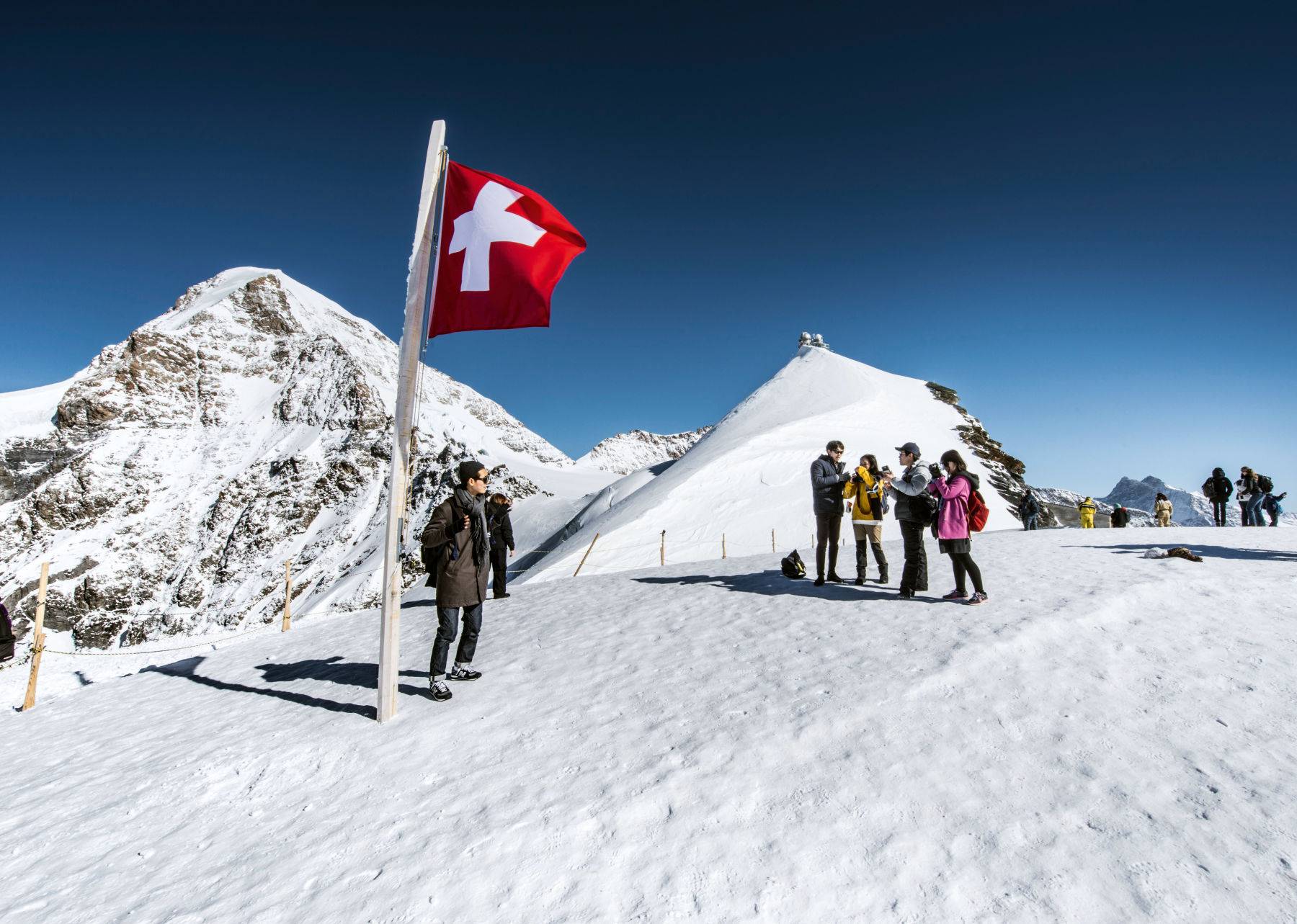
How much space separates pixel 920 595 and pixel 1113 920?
19.3 ft

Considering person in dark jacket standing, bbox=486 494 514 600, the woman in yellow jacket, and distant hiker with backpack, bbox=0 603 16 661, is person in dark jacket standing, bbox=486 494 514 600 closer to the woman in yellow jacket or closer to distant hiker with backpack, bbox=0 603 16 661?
the woman in yellow jacket

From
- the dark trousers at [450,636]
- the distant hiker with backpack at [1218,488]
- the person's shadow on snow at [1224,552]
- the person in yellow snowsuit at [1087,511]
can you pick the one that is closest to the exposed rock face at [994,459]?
the person in yellow snowsuit at [1087,511]

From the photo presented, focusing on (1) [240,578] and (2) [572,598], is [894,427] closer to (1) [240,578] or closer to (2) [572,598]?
(2) [572,598]

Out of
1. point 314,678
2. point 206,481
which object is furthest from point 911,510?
point 206,481

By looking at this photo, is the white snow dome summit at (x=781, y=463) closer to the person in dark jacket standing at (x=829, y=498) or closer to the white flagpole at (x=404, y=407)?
the person in dark jacket standing at (x=829, y=498)

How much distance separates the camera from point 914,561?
8.33 metres

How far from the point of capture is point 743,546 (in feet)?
89.0

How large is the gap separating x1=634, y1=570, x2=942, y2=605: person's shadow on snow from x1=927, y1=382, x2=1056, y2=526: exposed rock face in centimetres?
2958

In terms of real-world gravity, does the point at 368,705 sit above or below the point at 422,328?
below

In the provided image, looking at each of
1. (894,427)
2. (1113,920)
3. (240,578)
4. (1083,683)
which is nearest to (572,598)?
(1083,683)

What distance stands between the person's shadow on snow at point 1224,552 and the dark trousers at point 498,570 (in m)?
11.5

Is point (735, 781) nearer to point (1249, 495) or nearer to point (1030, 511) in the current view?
point (1249, 495)

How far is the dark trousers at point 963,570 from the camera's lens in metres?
7.39

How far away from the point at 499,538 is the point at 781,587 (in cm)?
510
